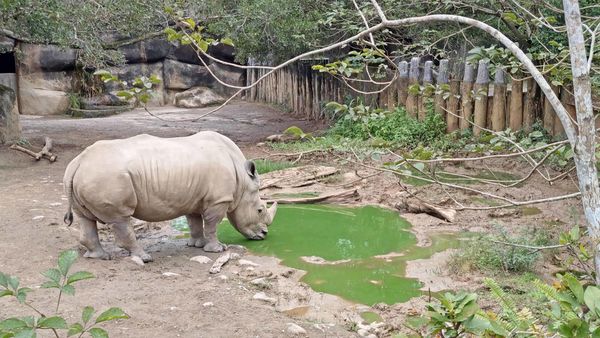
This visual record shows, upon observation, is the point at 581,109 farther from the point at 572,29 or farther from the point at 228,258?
the point at 228,258

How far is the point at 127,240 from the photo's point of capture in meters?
6.48

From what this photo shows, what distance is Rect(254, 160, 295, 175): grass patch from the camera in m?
10.7

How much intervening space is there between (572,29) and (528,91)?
8335 mm

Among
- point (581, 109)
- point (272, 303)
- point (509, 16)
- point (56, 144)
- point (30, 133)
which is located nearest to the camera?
point (581, 109)

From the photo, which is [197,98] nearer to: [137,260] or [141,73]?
[141,73]

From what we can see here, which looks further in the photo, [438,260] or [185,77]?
[185,77]

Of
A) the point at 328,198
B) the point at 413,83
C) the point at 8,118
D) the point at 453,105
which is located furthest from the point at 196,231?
the point at 413,83

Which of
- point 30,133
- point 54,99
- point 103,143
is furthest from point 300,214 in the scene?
point 54,99

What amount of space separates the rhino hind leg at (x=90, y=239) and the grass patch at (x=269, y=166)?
14.4 ft

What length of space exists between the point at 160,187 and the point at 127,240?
1.84 feet

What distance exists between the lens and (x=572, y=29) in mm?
3074

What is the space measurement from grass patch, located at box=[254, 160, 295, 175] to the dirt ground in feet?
3.62

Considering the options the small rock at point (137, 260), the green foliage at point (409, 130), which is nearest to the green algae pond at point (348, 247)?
the small rock at point (137, 260)

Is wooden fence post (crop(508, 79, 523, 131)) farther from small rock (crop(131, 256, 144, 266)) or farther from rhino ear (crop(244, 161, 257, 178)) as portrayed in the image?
small rock (crop(131, 256, 144, 266))
